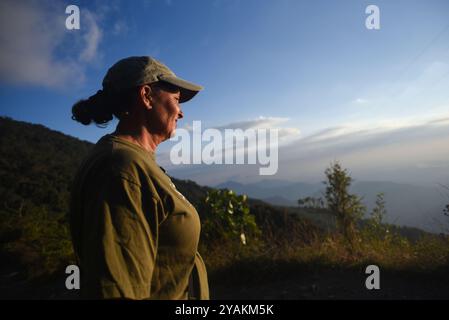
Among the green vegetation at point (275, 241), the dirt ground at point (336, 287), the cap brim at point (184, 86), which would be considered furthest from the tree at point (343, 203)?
the cap brim at point (184, 86)

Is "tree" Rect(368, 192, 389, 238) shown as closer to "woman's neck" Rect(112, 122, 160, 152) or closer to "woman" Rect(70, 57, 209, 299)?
"woman" Rect(70, 57, 209, 299)

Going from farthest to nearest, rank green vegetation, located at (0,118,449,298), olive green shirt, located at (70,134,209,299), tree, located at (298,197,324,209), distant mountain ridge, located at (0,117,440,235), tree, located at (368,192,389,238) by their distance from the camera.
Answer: distant mountain ridge, located at (0,117,440,235), tree, located at (298,197,324,209), tree, located at (368,192,389,238), green vegetation, located at (0,118,449,298), olive green shirt, located at (70,134,209,299)

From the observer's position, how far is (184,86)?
5.20ft

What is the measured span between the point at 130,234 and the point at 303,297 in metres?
4.23

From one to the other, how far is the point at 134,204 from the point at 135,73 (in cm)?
71

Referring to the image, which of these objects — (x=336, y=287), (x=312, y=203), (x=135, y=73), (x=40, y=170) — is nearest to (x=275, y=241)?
(x=312, y=203)

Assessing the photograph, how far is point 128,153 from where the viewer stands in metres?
1.09

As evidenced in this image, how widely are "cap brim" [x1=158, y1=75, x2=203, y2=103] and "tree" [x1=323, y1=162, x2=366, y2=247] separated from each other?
5.46 meters

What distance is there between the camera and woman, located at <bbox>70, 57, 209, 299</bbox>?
2.93ft

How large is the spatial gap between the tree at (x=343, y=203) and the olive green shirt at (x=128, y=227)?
5.77 m

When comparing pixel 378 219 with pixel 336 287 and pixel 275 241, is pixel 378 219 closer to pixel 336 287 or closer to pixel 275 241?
pixel 275 241

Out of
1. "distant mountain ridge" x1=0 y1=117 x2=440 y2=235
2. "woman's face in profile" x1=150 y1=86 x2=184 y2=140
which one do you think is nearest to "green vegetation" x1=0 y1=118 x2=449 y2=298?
"distant mountain ridge" x1=0 y1=117 x2=440 y2=235
